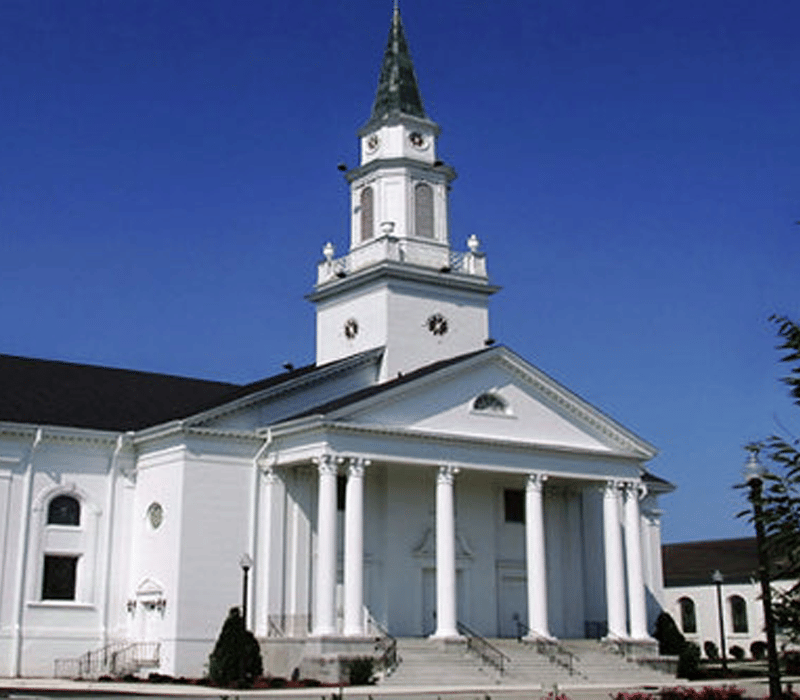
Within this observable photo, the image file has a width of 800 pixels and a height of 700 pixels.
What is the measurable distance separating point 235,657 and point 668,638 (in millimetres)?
17237

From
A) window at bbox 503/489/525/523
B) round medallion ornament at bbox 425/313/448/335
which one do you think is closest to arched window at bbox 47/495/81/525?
round medallion ornament at bbox 425/313/448/335

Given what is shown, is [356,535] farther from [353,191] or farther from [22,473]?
[353,191]

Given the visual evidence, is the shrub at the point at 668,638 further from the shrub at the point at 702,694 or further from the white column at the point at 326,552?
the shrub at the point at 702,694

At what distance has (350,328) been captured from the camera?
4731cm

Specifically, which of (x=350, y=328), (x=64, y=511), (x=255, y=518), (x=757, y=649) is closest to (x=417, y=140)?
(x=350, y=328)

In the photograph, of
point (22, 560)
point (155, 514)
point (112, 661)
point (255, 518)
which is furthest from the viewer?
point (155, 514)

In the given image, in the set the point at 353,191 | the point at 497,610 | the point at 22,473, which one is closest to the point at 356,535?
the point at 497,610

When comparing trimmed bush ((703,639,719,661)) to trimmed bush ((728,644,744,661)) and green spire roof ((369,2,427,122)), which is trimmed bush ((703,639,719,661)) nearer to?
trimmed bush ((728,644,744,661))

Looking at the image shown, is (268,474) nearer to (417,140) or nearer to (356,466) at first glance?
(356,466)

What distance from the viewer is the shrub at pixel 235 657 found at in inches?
1358

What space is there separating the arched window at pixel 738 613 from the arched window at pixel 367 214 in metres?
30.3

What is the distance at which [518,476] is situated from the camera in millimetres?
44500

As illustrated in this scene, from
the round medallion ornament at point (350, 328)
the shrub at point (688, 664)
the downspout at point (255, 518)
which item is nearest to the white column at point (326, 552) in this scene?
the downspout at point (255, 518)

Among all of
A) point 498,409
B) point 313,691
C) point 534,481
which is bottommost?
point 313,691
